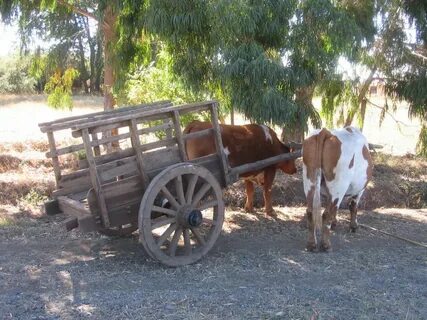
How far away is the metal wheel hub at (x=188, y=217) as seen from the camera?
20.3 feet

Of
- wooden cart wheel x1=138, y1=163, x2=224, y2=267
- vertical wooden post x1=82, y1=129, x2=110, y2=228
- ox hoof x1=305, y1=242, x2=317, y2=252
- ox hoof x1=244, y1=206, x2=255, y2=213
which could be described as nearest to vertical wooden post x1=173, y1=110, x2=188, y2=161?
wooden cart wheel x1=138, y1=163, x2=224, y2=267

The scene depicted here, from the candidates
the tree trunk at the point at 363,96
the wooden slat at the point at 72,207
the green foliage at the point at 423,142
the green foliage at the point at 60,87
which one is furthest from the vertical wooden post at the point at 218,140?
the green foliage at the point at 60,87

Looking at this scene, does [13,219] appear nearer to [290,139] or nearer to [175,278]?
[175,278]

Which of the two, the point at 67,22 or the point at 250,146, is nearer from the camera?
the point at 250,146

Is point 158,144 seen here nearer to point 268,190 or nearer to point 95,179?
point 95,179

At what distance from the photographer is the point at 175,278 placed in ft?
19.0

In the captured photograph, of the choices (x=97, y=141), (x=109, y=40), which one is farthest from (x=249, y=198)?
(x=109, y=40)

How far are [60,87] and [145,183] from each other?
794 centimetres

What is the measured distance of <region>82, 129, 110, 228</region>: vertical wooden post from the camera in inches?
221

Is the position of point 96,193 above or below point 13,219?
above

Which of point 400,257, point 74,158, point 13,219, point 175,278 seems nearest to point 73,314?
point 175,278

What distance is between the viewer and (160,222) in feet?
19.9

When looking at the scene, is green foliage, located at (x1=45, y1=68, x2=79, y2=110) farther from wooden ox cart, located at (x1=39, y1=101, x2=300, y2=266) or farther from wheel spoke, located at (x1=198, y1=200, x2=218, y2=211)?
wheel spoke, located at (x1=198, y1=200, x2=218, y2=211)

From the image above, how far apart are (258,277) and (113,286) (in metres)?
1.50
